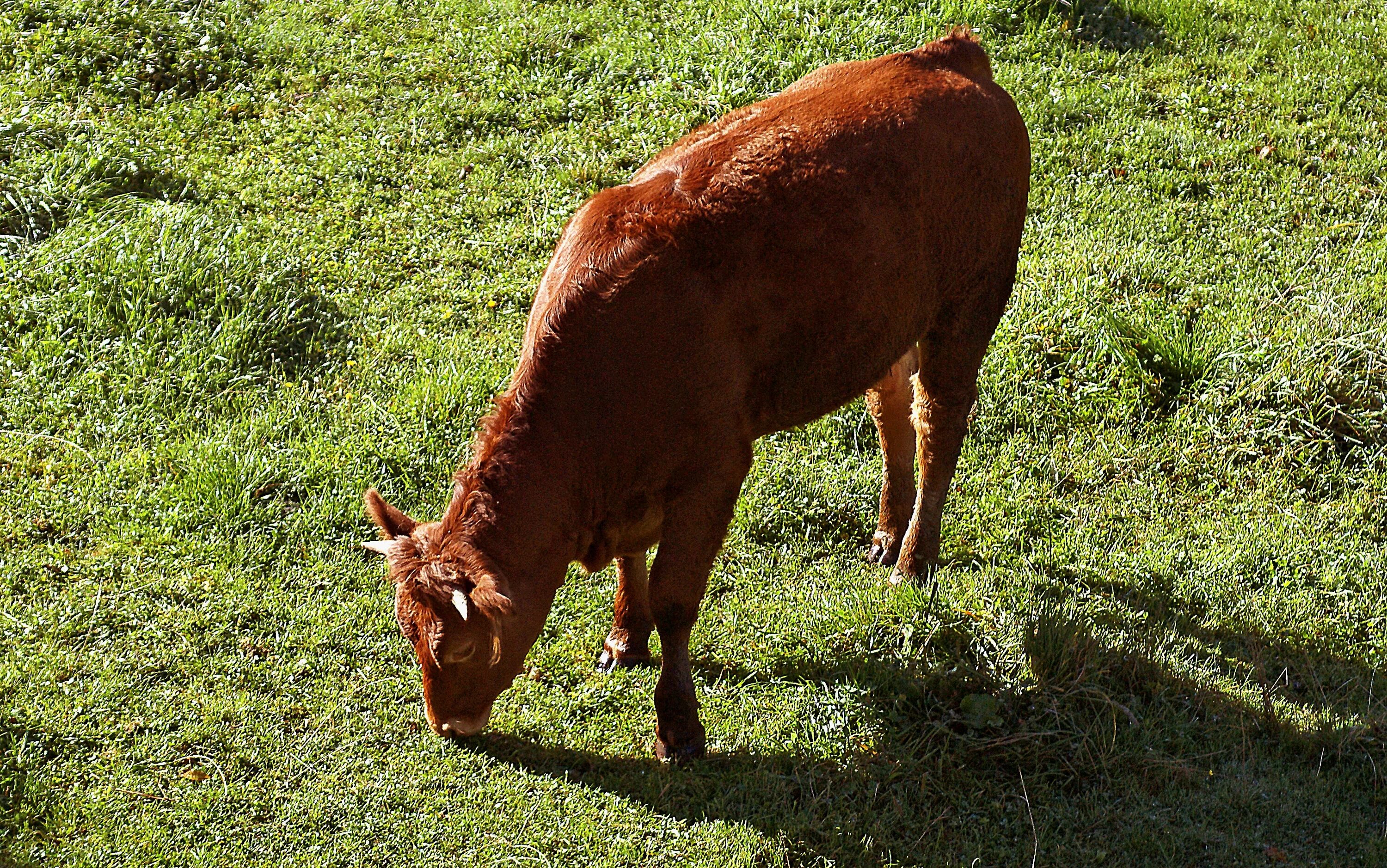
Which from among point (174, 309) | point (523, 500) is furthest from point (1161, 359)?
point (174, 309)

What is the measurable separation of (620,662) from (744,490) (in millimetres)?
1233

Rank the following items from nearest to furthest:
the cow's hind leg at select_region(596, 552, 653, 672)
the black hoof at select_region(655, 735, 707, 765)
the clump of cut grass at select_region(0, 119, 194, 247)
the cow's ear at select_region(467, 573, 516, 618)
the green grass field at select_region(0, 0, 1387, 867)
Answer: the cow's ear at select_region(467, 573, 516, 618) < the green grass field at select_region(0, 0, 1387, 867) < the black hoof at select_region(655, 735, 707, 765) < the cow's hind leg at select_region(596, 552, 653, 672) < the clump of cut grass at select_region(0, 119, 194, 247)

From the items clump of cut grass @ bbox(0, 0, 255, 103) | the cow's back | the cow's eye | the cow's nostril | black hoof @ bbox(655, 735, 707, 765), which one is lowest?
black hoof @ bbox(655, 735, 707, 765)

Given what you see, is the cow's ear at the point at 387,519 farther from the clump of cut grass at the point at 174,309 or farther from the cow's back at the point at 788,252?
the clump of cut grass at the point at 174,309

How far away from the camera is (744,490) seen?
20.5 feet

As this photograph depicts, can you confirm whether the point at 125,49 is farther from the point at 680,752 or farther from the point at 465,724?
the point at 680,752

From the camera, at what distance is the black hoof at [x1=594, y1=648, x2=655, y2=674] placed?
5.40m

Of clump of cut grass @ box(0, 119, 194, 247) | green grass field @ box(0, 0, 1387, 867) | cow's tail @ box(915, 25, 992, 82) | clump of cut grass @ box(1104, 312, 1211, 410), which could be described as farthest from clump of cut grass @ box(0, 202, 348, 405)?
clump of cut grass @ box(1104, 312, 1211, 410)

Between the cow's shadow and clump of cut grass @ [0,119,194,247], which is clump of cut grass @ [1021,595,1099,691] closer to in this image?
the cow's shadow

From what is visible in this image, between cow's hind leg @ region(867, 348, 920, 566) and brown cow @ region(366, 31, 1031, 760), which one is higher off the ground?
brown cow @ region(366, 31, 1031, 760)

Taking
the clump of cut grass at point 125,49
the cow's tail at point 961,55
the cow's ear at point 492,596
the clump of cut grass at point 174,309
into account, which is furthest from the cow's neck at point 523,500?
the clump of cut grass at point 125,49

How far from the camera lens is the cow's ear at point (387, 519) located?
170 inches

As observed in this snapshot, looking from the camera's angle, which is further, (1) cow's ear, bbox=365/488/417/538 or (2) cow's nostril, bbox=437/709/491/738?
(2) cow's nostril, bbox=437/709/491/738

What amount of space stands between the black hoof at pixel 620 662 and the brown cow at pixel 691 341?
14mm
